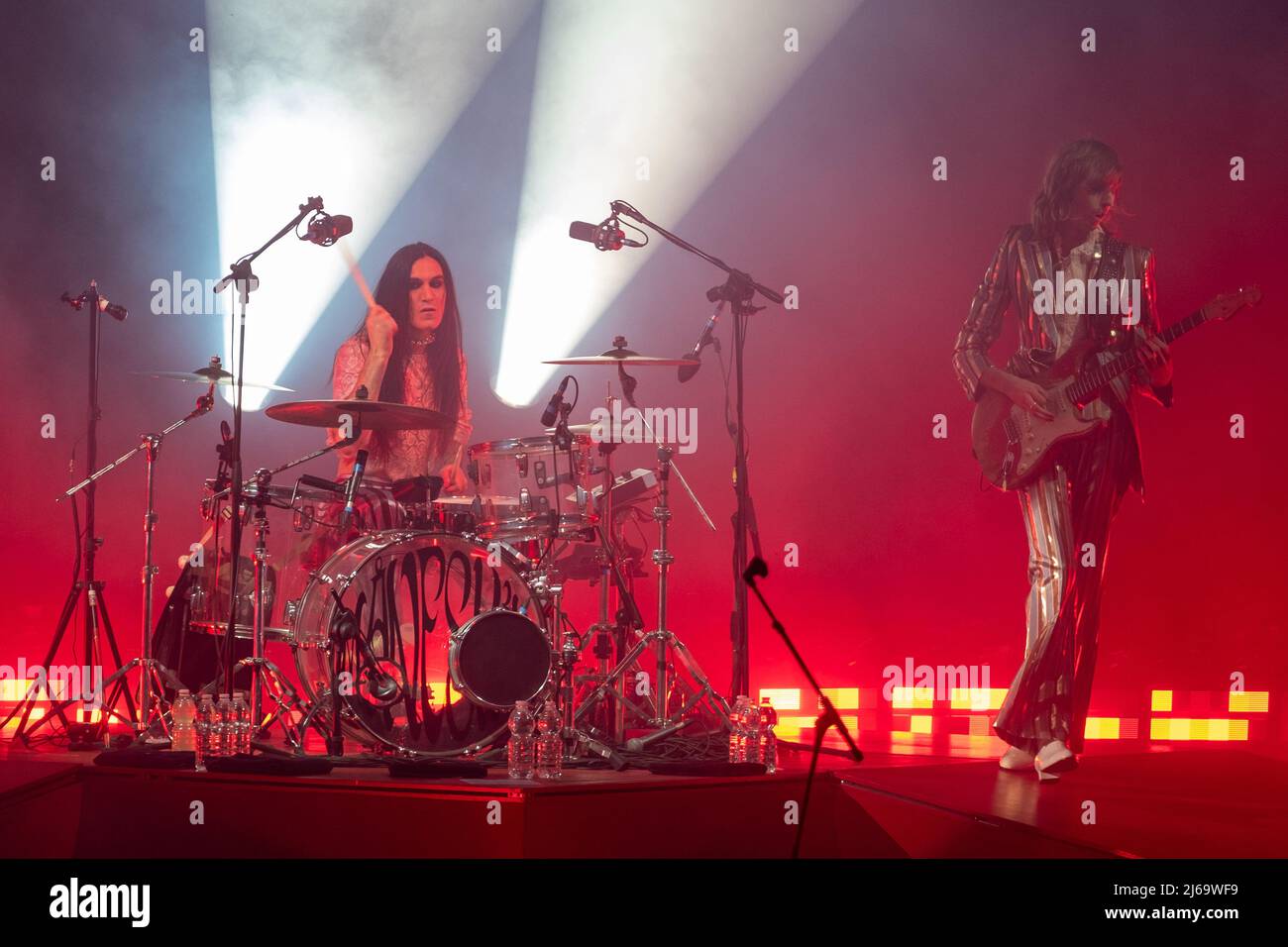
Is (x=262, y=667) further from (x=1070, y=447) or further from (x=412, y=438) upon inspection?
(x=1070, y=447)

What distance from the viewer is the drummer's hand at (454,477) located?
733cm

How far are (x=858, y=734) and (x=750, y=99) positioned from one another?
12.5 ft

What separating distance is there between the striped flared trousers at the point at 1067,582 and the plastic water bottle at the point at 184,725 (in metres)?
3.37

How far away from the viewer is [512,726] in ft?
16.0

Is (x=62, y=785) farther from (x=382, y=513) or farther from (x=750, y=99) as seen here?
(x=750, y=99)

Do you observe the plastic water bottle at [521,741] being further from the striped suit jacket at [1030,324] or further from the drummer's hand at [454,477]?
the drummer's hand at [454,477]

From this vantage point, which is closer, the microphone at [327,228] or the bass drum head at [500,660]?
the bass drum head at [500,660]

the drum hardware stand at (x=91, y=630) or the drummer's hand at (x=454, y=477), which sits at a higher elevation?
the drummer's hand at (x=454, y=477)

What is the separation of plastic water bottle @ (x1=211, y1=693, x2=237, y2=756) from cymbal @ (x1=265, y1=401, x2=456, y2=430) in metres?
1.24

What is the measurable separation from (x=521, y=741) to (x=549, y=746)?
17 centimetres

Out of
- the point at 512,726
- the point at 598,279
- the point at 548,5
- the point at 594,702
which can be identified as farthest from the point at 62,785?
the point at 548,5

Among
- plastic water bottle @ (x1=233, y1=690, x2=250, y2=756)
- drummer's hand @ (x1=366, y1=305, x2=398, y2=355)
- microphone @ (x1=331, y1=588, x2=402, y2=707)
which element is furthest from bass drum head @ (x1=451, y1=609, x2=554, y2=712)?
drummer's hand @ (x1=366, y1=305, x2=398, y2=355)

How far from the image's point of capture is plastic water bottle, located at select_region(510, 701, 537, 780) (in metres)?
4.64

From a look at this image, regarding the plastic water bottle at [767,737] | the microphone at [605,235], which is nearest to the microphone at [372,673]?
the plastic water bottle at [767,737]
